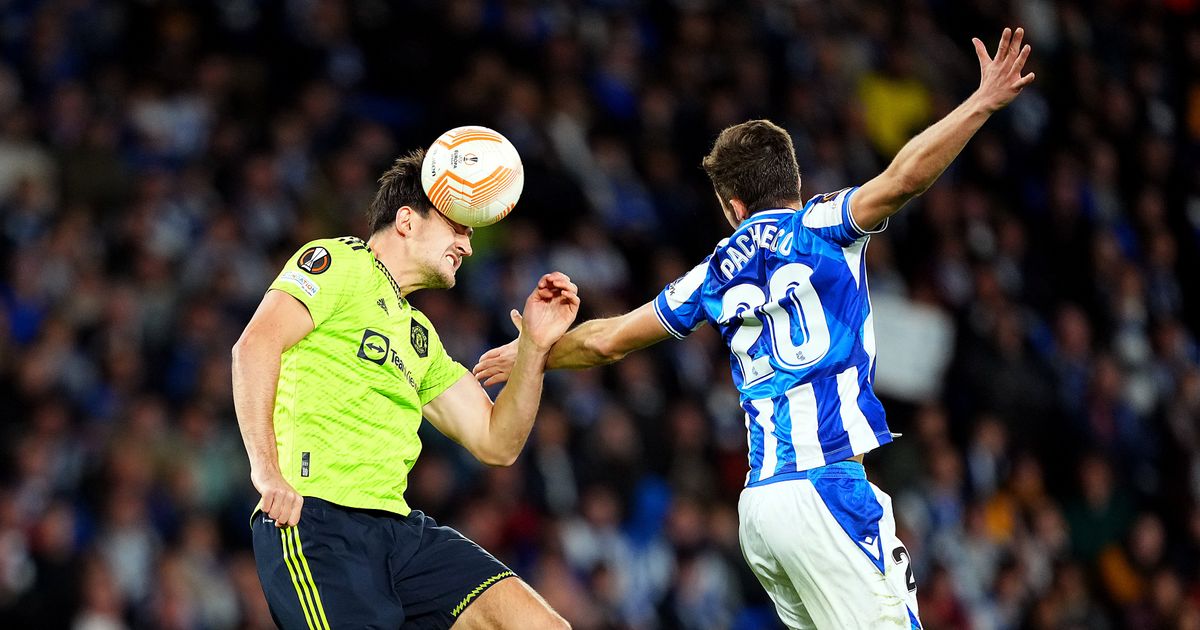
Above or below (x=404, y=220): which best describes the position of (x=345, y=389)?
below

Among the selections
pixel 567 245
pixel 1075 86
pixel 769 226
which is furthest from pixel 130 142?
pixel 1075 86

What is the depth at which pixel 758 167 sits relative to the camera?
545cm

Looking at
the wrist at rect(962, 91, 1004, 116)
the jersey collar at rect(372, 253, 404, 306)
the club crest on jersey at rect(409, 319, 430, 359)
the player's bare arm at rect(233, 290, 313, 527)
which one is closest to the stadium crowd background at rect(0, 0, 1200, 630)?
the club crest on jersey at rect(409, 319, 430, 359)

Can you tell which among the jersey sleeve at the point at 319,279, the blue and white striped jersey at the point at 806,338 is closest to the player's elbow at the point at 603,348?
the blue and white striped jersey at the point at 806,338

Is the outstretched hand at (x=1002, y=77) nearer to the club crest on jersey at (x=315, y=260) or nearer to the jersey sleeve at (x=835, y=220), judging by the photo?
the jersey sleeve at (x=835, y=220)

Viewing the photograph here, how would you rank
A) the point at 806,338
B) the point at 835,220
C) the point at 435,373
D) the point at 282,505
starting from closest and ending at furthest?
the point at 282,505 → the point at 835,220 → the point at 806,338 → the point at 435,373

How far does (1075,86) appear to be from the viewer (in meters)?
16.4

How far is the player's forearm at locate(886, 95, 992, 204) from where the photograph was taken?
16.0ft

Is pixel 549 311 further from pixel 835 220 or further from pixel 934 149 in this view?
pixel 934 149

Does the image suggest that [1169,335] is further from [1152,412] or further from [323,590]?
[323,590]

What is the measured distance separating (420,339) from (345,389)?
492mm

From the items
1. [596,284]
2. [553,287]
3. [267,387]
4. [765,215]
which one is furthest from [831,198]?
[596,284]

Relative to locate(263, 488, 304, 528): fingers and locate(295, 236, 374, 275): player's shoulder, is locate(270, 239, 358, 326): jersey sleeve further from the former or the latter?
locate(263, 488, 304, 528): fingers

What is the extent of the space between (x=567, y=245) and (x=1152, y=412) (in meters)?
5.84
